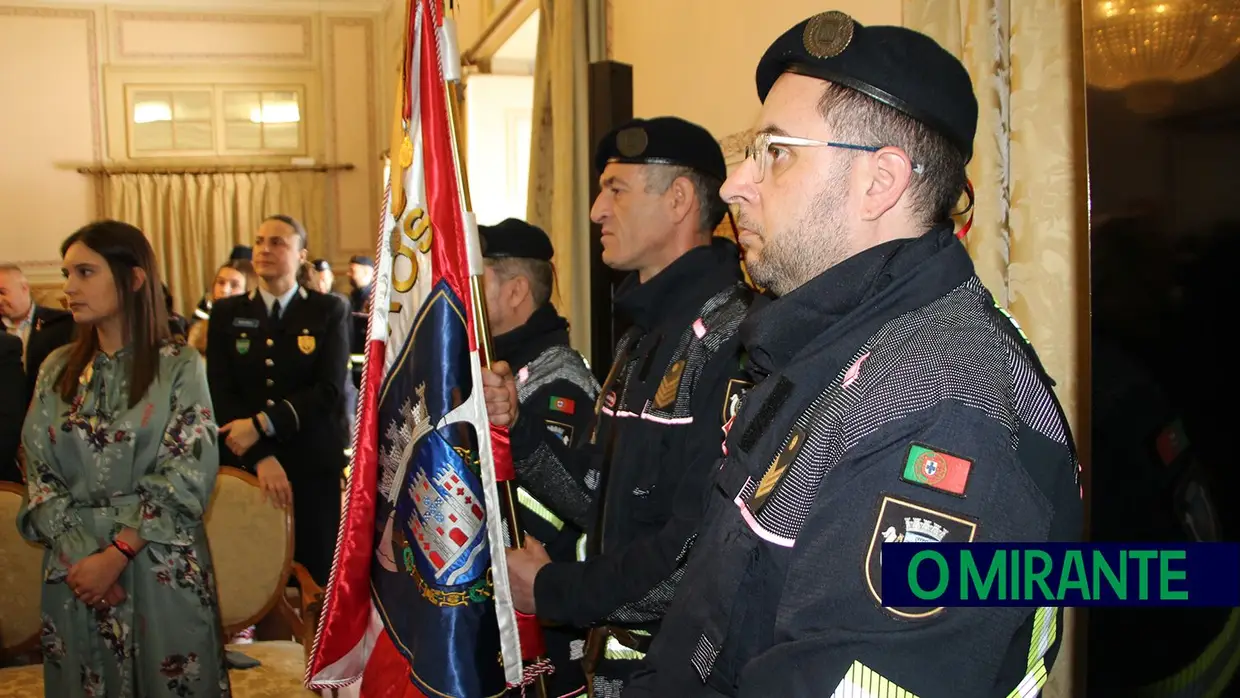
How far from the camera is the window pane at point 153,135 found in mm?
9281

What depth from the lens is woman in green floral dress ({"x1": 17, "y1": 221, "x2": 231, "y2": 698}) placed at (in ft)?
7.10

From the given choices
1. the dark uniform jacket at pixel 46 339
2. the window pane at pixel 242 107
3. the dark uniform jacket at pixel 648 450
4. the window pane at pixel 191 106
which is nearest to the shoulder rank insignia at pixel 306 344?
the dark uniform jacket at pixel 46 339

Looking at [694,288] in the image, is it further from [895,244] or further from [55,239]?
[55,239]

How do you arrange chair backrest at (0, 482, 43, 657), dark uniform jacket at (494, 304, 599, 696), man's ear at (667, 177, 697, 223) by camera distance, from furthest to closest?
chair backrest at (0, 482, 43, 657)
dark uniform jacket at (494, 304, 599, 696)
man's ear at (667, 177, 697, 223)

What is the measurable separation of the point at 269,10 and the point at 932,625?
1014 centimetres

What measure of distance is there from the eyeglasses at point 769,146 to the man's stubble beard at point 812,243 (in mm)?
36

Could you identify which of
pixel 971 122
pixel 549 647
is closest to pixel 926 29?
pixel 971 122

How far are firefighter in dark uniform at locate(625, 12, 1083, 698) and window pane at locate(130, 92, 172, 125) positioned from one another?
9.63 meters

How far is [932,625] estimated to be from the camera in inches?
30.2

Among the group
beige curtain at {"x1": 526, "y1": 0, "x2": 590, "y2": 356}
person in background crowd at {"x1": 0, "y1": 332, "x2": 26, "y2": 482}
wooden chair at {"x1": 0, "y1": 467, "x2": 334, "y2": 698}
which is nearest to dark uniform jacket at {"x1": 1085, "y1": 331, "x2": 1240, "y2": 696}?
wooden chair at {"x1": 0, "y1": 467, "x2": 334, "y2": 698}

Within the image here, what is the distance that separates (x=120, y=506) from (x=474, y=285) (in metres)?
1.12

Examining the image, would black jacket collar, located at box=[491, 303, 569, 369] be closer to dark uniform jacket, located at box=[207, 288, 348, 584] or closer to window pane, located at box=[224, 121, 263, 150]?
dark uniform jacket, located at box=[207, 288, 348, 584]

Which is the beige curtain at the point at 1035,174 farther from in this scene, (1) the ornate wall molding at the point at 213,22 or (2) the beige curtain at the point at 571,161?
(1) the ornate wall molding at the point at 213,22

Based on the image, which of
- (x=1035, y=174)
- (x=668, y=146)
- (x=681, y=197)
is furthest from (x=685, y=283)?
(x=1035, y=174)
